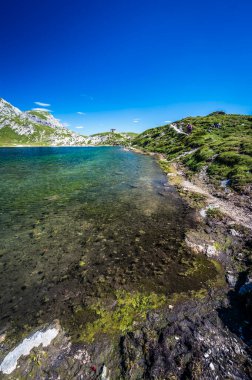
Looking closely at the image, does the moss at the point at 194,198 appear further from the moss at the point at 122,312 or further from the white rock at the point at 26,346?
the white rock at the point at 26,346

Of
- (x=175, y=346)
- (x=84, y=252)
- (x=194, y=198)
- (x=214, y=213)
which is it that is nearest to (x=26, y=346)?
(x=175, y=346)

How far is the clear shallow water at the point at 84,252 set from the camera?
11.4 meters

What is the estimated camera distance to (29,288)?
39.1 feet

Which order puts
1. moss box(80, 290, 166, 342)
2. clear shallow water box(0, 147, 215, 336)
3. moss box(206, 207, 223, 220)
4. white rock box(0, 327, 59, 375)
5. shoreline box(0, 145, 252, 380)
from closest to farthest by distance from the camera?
shoreline box(0, 145, 252, 380), white rock box(0, 327, 59, 375), moss box(80, 290, 166, 342), clear shallow water box(0, 147, 215, 336), moss box(206, 207, 223, 220)

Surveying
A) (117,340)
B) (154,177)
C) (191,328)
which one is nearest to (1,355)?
(117,340)

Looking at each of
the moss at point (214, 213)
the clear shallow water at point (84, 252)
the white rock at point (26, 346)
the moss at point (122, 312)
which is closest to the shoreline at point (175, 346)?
the white rock at point (26, 346)

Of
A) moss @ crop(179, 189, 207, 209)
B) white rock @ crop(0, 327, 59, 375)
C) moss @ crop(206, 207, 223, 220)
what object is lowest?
white rock @ crop(0, 327, 59, 375)

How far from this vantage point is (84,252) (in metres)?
15.5

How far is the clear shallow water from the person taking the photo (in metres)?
Result: 11.4

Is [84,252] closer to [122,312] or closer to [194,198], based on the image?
[122,312]

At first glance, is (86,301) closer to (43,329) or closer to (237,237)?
(43,329)

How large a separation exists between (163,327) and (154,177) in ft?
116

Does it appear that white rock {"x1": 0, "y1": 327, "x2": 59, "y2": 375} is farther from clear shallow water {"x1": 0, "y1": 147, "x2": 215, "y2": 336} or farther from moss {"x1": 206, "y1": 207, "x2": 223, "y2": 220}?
moss {"x1": 206, "y1": 207, "x2": 223, "y2": 220}

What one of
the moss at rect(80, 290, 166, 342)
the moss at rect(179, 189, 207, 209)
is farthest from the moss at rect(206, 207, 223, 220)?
the moss at rect(80, 290, 166, 342)
